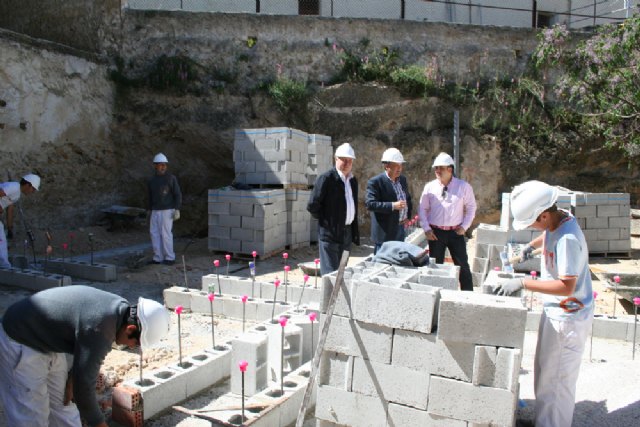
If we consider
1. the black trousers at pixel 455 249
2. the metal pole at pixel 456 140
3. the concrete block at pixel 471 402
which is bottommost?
the concrete block at pixel 471 402

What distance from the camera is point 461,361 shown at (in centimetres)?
313

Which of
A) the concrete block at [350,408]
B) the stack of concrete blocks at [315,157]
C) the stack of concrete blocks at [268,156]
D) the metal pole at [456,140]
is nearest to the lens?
the concrete block at [350,408]

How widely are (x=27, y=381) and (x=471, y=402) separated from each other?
2556mm

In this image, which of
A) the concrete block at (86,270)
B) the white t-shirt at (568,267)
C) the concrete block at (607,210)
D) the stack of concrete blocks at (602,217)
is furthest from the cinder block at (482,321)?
the concrete block at (607,210)

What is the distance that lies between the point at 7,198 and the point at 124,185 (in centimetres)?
592

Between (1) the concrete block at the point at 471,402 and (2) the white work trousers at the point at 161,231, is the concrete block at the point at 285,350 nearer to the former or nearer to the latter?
(1) the concrete block at the point at 471,402

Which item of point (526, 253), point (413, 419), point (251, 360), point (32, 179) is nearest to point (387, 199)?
point (526, 253)

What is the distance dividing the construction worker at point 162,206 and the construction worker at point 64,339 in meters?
5.94

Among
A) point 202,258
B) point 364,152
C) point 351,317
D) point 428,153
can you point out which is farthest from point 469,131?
point 351,317

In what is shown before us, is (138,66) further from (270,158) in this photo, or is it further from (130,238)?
(270,158)

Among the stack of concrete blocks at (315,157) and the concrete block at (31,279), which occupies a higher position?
the stack of concrete blocks at (315,157)

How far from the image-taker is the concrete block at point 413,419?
3.20 metres

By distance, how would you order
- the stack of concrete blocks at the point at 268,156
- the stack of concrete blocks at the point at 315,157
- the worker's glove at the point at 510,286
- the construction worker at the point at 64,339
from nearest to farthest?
the construction worker at the point at 64,339 → the worker's glove at the point at 510,286 → the stack of concrete blocks at the point at 268,156 → the stack of concrete blocks at the point at 315,157

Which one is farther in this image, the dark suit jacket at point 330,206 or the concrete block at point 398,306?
the dark suit jacket at point 330,206
